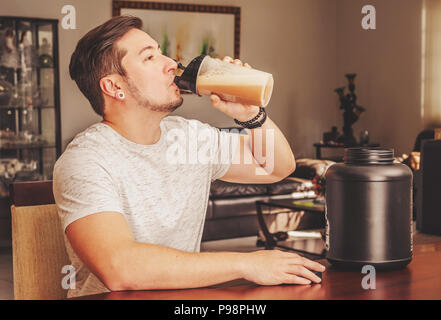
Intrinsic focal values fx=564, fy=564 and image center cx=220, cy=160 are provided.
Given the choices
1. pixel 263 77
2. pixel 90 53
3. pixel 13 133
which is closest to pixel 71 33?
pixel 13 133

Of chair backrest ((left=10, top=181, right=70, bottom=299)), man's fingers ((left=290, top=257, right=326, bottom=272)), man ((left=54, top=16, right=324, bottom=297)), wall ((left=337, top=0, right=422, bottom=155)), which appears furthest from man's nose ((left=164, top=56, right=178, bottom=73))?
wall ((left=337, top=0, right=422, bottom=155))

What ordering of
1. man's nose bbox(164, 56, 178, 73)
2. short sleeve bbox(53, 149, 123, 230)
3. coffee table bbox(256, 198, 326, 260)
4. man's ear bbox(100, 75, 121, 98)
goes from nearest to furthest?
short sleeve bbox(53, 149, 123, 230)
man's nose bbox(164, 56, 178, 73)
man's ear bbox(100, 75, 121, 98)
coffee table bbox(256, 198, 326, 260)

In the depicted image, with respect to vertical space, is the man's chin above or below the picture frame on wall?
below

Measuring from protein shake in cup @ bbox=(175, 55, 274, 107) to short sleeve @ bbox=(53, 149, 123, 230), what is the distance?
24cm

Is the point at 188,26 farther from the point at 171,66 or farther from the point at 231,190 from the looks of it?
the point at 171,66

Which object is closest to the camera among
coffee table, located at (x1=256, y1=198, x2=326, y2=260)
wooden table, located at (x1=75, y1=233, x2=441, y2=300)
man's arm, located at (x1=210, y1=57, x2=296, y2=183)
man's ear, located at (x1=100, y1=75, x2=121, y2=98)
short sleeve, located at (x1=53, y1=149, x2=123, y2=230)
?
wooden table, located at (x1=75, y1=233, x2=441, y2=300)

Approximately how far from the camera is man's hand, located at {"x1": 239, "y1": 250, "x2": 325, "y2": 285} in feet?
2.83

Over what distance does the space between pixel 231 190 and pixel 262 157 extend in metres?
2.97

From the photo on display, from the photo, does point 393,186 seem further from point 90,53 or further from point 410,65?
point 410,65

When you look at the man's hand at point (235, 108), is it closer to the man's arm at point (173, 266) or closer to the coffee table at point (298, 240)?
the man's arm at point (173, 266)

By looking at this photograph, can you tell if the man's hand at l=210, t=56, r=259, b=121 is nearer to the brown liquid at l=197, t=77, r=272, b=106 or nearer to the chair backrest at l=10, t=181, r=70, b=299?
the brown liquid at l=197, t=77, r=272, b=106

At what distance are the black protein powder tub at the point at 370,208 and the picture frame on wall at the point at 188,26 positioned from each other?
485cm

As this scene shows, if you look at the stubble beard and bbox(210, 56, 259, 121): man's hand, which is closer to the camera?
bbox(210, 56, 259, 121): man's hand

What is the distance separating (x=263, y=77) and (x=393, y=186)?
31 cm
